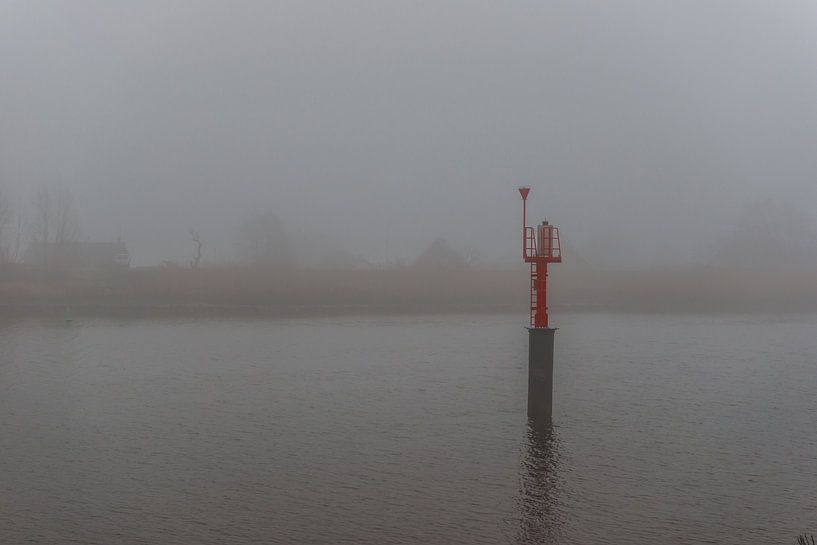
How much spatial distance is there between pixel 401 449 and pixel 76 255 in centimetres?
8243

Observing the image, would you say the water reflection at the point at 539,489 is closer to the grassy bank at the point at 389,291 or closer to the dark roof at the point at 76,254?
the grassy bank at the point at 389,291

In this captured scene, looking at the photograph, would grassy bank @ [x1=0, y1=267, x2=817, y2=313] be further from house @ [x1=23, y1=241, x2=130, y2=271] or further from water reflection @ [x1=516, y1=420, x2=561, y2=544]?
water reflection @ [x1=516, y1=420, x2=561, y2=544]

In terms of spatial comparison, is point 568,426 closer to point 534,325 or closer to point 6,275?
point 534,325

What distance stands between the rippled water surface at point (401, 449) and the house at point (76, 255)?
4320 cm

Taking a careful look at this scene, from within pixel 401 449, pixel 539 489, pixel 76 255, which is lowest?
pixel 539 489

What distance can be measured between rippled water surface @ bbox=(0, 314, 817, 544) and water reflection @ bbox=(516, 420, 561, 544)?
0.19 feet

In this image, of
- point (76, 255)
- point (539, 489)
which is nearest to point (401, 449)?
point (539, 489)

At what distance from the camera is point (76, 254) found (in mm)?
92750

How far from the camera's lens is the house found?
265ft

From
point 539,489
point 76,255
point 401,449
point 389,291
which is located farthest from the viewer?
point 76,255

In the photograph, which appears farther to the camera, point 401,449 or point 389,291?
point 389,291

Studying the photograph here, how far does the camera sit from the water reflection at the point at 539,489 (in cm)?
→ 1423

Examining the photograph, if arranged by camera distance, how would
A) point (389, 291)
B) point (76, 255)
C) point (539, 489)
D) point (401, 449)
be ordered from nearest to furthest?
1. point (539, 489)
2. point (401, 449)
3. point (389, 291)
4. point (76, 255)

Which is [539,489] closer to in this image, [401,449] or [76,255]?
[401,449]
